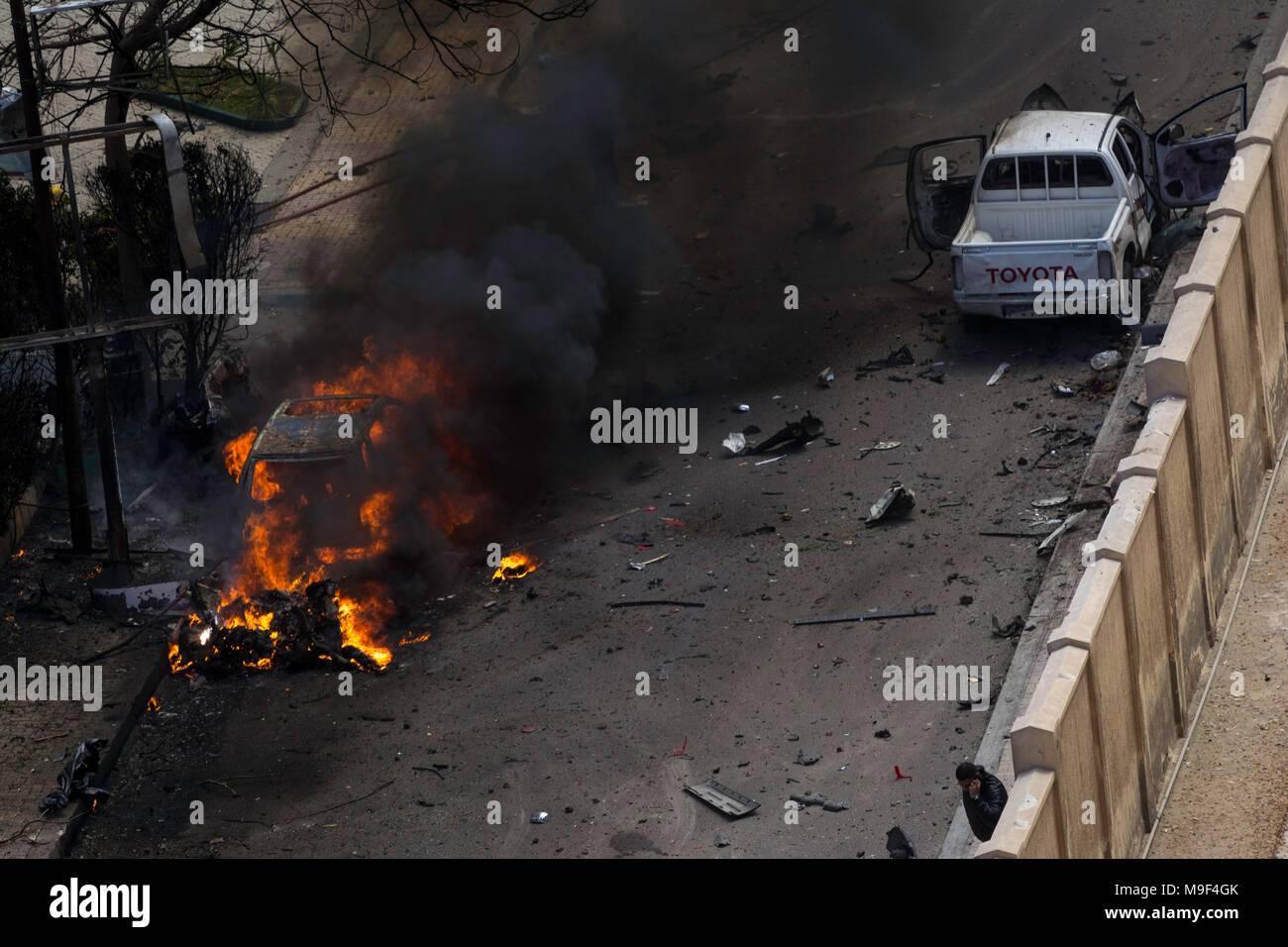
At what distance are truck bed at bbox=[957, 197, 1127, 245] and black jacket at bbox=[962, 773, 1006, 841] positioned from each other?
8689mm

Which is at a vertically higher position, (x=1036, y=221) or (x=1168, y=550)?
(x=1036, y=221)

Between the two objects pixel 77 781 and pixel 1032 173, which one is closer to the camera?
pixel 77 781

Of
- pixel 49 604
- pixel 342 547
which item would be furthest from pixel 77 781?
pixel 342 547

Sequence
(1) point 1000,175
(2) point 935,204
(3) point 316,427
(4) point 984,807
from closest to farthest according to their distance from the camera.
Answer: (4) point 984,807, (3) point 316,427, (1) point 1000,175, (2) point 935,204

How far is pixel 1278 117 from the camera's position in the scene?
13383 millimetres

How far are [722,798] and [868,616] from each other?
2448 mm

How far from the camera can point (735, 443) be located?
609 inches

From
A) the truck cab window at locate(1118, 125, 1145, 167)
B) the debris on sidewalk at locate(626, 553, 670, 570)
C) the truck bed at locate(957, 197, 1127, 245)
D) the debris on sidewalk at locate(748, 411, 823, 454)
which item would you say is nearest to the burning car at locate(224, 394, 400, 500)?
the debris on sidewalk at locate(626, 553, 670, 570)

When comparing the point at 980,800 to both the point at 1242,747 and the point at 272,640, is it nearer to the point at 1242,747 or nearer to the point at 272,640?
the point at 1242,747

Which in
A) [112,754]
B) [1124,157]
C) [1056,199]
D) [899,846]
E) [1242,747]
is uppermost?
[1124,157]

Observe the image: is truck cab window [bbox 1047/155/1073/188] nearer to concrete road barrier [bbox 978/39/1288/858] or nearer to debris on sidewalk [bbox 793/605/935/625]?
concrete road barrier [bbox 978/39/1288/858]
